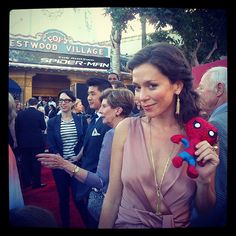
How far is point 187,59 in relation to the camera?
73.0 inches

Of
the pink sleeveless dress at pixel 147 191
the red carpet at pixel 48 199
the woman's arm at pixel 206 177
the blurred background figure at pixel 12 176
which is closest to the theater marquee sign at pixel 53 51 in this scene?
the blurred background figure at pixel 12 176

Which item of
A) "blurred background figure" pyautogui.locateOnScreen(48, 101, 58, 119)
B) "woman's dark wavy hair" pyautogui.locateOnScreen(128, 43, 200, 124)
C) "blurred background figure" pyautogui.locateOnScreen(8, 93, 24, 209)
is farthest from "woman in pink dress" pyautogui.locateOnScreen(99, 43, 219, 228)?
"blurred background figure" pyautogui.locateOnScreen(8, 93, 24, 209)

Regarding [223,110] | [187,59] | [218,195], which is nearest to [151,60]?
[187,59]

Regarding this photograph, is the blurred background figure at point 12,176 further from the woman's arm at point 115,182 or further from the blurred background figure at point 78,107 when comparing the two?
the woman's arm at point 115,182

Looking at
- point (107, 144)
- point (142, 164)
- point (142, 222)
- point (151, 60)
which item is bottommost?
point (142, 222)

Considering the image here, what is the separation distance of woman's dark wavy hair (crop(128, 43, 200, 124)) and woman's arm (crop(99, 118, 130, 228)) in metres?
0.38

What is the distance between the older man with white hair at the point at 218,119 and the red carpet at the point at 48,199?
780 millimetres

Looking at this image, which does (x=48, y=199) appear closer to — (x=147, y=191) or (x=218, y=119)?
(x=147, y=191)

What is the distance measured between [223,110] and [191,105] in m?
0.26

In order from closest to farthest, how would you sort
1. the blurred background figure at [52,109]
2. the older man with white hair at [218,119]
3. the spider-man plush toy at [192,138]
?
1. the spider-man plush toy at [192,138]
2. the older man with white hair at [218,119]
3. the blurred background figure at [52,109]

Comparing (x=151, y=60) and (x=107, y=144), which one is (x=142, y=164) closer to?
(x=107, y=144)

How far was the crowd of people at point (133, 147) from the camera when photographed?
1770 millimetres

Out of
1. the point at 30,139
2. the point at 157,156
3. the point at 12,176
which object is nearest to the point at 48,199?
the point at 12,176

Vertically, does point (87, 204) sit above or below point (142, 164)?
below
